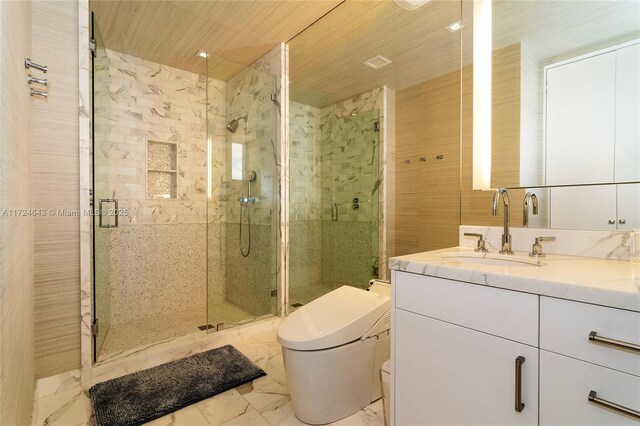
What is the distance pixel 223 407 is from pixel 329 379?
0.64 m

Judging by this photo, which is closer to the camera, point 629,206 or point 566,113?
point 629,206

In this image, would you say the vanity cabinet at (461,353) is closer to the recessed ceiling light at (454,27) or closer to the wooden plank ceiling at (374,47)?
the wooden plank ceiling at (374,47)

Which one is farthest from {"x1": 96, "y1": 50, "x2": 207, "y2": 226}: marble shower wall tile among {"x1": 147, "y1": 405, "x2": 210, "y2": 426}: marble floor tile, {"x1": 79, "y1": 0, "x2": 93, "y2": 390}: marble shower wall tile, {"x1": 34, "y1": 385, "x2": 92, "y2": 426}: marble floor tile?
{"x1": 147, "y1": 405, "x2": 210, "y2": 426}: marble floor tile

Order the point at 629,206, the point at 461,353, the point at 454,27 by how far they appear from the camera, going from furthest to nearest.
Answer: the point at 454,27 → the point at 629,206 → the point at 461,353

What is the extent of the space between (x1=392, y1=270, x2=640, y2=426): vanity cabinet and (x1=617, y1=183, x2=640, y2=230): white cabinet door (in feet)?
2.18

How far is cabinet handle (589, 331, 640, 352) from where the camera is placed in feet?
2.16

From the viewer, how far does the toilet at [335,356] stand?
1407 millimetres

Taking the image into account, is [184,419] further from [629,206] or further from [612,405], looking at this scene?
[629,206]

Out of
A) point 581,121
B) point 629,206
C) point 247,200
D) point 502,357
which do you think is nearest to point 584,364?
point 502,357

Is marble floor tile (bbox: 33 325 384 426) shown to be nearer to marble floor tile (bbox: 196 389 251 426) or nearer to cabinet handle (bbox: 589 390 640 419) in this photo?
marble floor tile (bbox: 196 389 251 426)

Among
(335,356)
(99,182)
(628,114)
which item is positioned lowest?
(335,356)

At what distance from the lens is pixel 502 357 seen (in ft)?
2.82

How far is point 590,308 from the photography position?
0.73 m

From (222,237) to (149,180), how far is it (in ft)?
2.94
